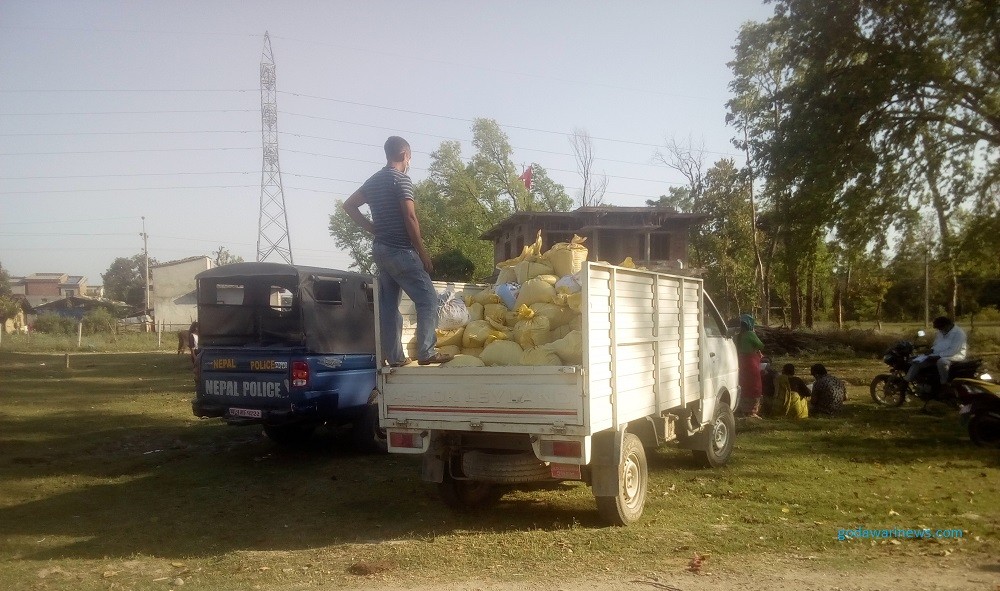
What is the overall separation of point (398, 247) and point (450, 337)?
3.20 ft

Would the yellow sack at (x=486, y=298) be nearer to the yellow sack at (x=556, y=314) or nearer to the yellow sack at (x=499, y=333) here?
the yellow sack at (x=499, y=333)

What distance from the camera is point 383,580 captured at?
15.4ft

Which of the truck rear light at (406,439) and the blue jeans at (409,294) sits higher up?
the blue jeans at (409,294)

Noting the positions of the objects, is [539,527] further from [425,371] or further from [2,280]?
[2,280]

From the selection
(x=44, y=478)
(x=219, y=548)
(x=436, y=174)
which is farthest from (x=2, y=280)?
(x=219, y=548)

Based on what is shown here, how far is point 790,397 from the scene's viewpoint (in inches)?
442

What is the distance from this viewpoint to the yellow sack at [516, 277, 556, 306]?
6.09 meters

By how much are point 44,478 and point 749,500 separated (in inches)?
314

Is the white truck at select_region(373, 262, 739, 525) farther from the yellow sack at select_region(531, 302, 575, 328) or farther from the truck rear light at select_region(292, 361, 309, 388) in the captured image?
the truck rear light at select_region(292, 361, 309, 388)

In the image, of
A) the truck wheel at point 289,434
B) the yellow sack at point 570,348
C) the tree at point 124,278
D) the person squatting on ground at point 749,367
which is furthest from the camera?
the tree at point 124,278

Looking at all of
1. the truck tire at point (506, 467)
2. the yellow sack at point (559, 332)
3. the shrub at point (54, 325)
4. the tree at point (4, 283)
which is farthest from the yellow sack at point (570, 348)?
the tree at point (4, 283)

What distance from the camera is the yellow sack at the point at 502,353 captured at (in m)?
5.71

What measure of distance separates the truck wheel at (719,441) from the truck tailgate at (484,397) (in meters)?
3.41

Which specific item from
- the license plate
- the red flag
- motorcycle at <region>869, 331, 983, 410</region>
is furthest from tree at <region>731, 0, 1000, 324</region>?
the red flag
